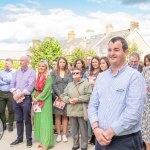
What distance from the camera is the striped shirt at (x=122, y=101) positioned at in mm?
3133

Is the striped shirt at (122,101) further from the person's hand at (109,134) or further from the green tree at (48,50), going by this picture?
the green tree at (48,50)

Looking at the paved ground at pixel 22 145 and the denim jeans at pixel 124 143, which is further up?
the denim jeans at pixel 124 143

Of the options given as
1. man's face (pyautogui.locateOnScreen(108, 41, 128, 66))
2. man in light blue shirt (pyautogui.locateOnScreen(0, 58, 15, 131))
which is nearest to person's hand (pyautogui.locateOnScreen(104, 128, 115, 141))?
man's face (pyautogui.locateOnScreen(108, 41, 128, 66))

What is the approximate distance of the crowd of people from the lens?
318 centimetres

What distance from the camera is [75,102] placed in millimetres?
6758

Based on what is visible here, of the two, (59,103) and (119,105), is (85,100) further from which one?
(119,105)

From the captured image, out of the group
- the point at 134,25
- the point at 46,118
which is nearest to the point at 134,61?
the point at 46,118

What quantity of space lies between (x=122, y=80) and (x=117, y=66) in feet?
0.54

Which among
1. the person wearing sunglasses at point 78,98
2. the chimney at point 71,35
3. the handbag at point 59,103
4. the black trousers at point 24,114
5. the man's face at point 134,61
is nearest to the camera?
the person wearing sunglasses at point 78,98

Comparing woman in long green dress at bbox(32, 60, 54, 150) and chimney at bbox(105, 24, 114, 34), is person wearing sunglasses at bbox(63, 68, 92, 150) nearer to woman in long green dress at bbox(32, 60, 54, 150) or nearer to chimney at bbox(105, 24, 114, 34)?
woman in long green dress at bbox(32, 60, 54, 150)

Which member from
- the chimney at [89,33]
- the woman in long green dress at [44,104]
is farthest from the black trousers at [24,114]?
the chimney at [89,33]

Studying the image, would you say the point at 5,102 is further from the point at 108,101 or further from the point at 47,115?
the point at 108,101

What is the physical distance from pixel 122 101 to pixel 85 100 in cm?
356

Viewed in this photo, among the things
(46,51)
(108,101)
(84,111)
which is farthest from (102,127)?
(46,51)
